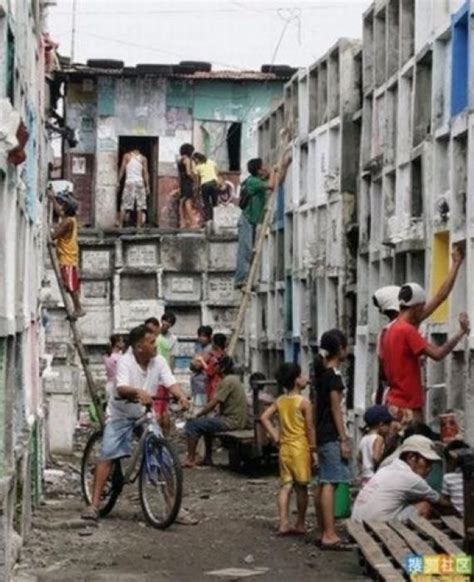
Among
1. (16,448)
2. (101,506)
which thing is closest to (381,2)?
(101,506)

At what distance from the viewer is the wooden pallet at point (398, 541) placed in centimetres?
891

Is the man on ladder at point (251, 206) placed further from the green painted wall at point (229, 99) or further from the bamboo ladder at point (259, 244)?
the green painted wall at point (229, 99)

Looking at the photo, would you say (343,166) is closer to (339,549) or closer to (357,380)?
(357,380)

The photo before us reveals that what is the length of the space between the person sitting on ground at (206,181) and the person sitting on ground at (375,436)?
17753 millimetres

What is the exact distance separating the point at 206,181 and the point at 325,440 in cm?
1842

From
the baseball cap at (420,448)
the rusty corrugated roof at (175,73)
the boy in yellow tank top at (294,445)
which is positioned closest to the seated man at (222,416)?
the boy in yellow tank top at (294,445)

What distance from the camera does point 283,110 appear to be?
2270cm

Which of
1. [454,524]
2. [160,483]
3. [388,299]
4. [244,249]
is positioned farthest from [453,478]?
[244,249]

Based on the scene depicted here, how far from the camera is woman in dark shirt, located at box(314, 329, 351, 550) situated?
12156mm

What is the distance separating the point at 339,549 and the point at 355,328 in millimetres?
5501

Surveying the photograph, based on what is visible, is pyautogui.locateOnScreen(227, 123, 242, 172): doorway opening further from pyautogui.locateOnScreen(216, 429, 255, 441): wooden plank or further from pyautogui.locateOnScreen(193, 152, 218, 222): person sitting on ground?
pyautogui.locateOnScreen(216, 429, 255, 441): wooden plank

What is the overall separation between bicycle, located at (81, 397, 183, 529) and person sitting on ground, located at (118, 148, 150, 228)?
55.4ft

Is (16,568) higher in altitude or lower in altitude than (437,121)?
lower

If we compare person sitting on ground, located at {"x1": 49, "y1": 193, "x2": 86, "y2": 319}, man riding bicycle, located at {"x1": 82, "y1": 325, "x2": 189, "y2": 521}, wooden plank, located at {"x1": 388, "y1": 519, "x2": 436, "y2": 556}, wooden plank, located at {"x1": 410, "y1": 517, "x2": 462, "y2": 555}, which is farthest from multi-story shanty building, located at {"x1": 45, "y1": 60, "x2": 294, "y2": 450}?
wooden plank, located at {"x1": 410, "y1": 517, "x2": 462, "y2": 555}
